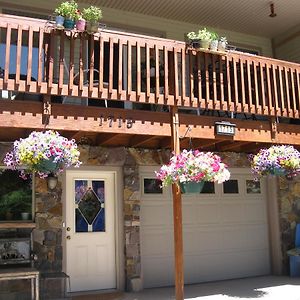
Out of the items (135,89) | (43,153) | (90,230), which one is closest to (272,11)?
(135,89)

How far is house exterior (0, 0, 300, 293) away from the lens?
6406 mm

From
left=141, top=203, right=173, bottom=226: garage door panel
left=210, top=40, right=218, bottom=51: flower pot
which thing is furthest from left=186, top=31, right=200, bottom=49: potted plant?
left=141, top=203, right=173, bottom=226: garage door panel

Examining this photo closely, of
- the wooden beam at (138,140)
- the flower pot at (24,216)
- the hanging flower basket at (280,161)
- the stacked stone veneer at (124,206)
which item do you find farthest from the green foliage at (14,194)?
the hanging flower basket at (280,161)

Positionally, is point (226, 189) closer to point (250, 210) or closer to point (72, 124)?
point (250, 210)

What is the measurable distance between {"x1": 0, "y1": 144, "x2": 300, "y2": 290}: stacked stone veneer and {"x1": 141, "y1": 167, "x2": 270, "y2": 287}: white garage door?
1.03ft

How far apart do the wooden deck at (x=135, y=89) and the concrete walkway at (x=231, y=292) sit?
2733 mm

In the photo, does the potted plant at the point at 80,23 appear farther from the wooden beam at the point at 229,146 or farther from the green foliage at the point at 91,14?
the wooden beam at the point at 229,146

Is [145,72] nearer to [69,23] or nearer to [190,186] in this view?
[69,23]

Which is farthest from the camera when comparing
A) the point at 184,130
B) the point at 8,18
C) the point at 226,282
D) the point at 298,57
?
the point at 298,57

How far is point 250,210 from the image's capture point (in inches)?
411

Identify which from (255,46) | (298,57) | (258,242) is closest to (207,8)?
(255,46)

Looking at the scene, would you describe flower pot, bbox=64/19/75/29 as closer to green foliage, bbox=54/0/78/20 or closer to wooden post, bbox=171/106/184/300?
green foliage, bbox=54/0/78/20

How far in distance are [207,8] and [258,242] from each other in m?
5.32

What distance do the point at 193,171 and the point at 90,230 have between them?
11.0 feet
